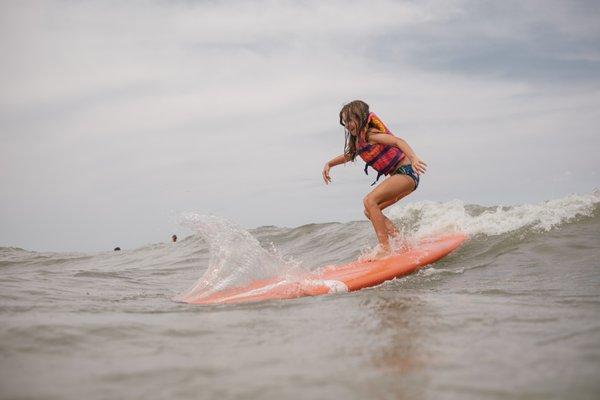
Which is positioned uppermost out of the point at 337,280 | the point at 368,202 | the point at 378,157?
the point at 378,157

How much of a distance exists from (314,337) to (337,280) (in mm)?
2167

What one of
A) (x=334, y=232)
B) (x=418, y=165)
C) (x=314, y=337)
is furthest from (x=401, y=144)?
(x=334, y=232)

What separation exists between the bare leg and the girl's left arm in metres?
0.47

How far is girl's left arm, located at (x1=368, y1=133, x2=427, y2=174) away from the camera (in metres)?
5.18

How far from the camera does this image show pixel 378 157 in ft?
19.7

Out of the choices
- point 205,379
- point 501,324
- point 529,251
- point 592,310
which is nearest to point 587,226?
point 529,251

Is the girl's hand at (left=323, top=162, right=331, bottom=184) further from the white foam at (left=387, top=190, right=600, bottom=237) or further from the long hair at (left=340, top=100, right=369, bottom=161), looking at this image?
the white foam at (left=387, top=190, right=600, bottom=237)

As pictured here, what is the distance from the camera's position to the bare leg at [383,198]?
5.86 metres

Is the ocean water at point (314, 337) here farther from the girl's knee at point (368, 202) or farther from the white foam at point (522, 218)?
the white foam at point (522, 218)

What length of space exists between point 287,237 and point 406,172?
7.36m

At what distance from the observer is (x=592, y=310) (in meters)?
3.14

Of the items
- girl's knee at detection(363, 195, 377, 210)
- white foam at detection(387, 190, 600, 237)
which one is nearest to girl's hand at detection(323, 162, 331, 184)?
girl's knee at detection(363, 195, 377, 210)

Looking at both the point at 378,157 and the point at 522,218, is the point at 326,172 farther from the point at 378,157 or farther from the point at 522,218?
the point at 522,218

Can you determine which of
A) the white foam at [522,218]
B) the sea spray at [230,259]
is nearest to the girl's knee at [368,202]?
the sea spray at [230,259]
